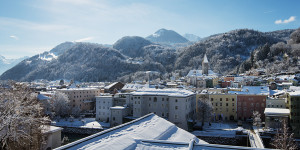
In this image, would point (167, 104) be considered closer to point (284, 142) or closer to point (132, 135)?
point (284, 142)

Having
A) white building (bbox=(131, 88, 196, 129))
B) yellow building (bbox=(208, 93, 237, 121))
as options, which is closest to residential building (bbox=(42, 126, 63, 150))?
white building (bbox=(131, 88, 196, 129))

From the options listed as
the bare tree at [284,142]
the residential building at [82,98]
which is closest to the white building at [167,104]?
the bare tree at [284,142]

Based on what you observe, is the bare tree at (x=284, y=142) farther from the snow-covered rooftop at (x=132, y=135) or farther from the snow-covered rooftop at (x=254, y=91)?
→ the snow-covered rooftop at (x=254, y=91)

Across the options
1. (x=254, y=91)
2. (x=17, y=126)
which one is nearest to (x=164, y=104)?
(x=254, y=91)

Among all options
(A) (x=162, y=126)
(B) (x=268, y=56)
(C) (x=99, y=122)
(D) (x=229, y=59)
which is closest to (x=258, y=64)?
(B) (x=268, y=56)

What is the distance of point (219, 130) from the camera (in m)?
39.3

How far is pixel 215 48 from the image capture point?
196125 mm

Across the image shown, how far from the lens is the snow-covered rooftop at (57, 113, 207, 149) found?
1484 cm

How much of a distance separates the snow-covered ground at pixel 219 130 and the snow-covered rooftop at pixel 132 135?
1580 cm

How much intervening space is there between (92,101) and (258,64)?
84.1 metres

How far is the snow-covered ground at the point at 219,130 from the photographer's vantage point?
3699cm

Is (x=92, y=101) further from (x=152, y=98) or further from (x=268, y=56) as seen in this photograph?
(x=268, y=56)

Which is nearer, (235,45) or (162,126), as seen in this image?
(162,126)

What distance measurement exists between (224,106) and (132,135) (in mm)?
35775
